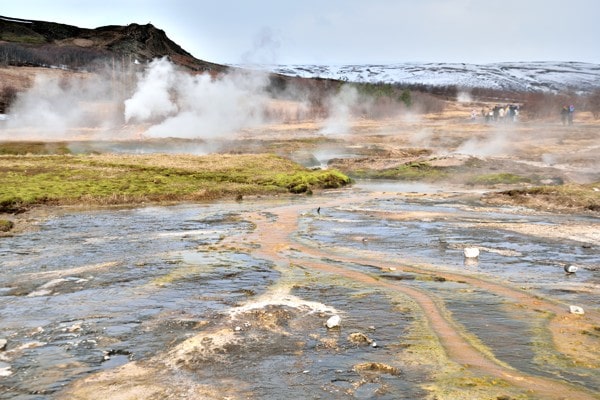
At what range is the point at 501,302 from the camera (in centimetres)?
1199

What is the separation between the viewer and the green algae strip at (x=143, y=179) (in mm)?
28344

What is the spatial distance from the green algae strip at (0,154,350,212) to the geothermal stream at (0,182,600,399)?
6.95 metres

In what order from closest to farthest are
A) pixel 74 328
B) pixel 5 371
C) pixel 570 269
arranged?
pixel 5 371
pixel 74 328
pixel 570 269

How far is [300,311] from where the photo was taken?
446 inches

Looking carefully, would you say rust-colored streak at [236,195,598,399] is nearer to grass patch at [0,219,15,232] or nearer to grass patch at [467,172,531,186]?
grass patch at [0,219,15,232]

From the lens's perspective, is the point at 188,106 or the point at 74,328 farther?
the point at 188,106

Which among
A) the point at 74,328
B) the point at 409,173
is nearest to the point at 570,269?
the point at 74,328

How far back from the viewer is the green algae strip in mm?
28344

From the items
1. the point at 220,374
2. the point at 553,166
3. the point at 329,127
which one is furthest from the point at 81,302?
the point at 329,127

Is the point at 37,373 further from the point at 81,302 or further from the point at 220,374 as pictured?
the point at 81,302

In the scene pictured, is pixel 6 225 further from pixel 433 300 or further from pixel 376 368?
pixel 376 368

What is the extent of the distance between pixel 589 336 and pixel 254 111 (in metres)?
79.7

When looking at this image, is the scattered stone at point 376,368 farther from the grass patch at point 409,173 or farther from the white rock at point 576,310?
the grass patch at point 409,173

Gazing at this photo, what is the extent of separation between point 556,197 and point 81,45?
134 meters
